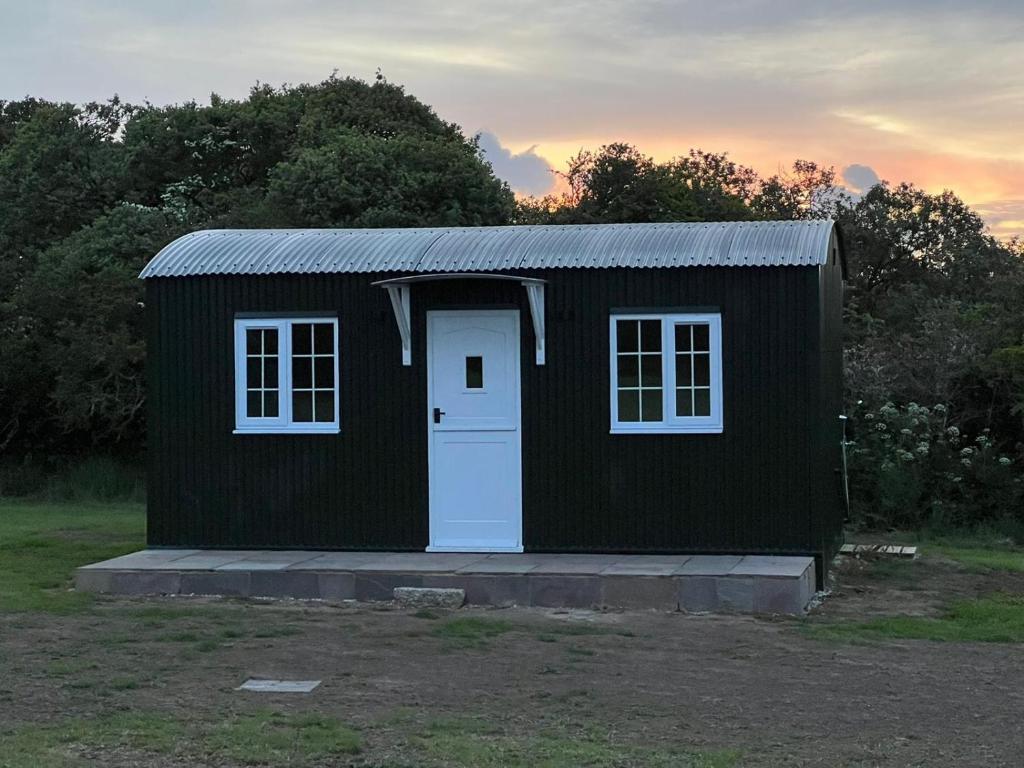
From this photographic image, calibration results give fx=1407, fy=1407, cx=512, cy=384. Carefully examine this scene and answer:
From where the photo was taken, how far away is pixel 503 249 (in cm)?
1186

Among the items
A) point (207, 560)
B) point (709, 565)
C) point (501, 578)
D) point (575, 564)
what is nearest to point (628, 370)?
point (575, 564)

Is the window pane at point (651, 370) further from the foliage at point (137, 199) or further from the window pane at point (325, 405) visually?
the foliage at point (137, 199)

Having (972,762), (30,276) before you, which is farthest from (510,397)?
(30,276)

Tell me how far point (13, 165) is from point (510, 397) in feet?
71.3

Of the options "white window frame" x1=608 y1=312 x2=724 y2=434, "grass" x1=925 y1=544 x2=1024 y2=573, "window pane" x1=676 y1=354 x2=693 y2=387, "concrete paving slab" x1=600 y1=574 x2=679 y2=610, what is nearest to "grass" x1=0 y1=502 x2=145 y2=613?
"concrete paving slab" x1=600 y1=574 x2=679 y2=610

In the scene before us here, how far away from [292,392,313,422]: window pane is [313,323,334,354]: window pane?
0.39 meters

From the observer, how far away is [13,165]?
98.6 ft

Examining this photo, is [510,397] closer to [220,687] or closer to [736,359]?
[736,359]

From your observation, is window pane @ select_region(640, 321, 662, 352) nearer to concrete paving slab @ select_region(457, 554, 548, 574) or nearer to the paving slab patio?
the paving slab patio

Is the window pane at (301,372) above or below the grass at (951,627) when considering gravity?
above

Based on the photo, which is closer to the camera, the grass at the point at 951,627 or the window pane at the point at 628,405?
the grass at the point at 951,627

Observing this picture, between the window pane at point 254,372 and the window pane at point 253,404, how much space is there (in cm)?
6

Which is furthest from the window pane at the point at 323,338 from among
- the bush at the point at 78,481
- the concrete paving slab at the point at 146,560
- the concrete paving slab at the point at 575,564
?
the bush at the point at 78,481

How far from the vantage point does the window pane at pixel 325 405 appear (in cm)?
1197
